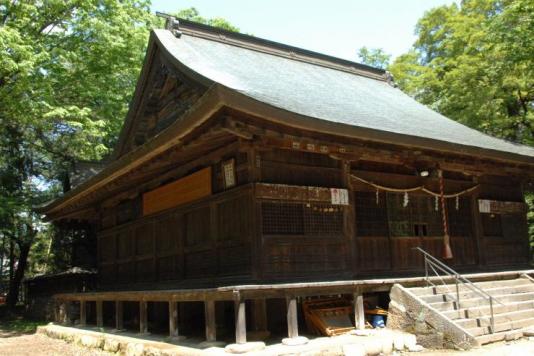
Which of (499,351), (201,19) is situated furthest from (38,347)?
(201,19)

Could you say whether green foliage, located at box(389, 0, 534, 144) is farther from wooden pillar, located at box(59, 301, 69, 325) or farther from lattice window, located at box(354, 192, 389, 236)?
wooden pillar, located at box(59, 301, 69, 325)

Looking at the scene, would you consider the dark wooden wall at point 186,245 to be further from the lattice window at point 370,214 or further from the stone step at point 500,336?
the stone step at point 500,336

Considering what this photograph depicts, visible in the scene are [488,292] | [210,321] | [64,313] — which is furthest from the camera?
[64,313]

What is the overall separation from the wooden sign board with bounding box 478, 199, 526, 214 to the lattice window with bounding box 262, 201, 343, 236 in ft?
15.6

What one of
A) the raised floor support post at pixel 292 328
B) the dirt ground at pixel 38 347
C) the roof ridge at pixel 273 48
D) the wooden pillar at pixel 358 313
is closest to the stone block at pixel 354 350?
the raised floor support post at pixel 292 328

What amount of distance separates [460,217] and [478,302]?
143 inches

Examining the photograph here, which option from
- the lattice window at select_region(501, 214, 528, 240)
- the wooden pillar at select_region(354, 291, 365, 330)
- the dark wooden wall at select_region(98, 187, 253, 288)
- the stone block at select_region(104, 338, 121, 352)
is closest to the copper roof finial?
the dark wooden wall at select_region(98, 187, 253, 288)

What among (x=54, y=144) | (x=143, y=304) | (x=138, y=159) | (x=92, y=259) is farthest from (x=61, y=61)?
(x=143, y=304)

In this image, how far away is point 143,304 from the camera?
1009 cm

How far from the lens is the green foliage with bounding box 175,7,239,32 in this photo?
97.9 ft

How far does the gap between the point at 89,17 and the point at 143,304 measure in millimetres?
10939

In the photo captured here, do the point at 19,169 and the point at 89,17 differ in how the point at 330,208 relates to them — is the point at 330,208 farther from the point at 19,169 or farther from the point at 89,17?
the point at 19,169

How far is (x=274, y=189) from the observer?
9141mm

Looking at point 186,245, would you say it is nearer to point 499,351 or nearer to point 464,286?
point 464,286
